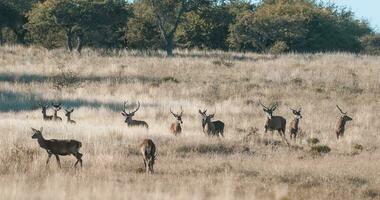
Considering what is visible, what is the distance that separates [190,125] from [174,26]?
29746 millimetres

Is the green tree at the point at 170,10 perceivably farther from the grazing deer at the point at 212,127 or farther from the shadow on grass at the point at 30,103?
the grazing deer at the point at 212,127

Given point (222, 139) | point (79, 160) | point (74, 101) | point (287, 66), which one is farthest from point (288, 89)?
point (79, 160)

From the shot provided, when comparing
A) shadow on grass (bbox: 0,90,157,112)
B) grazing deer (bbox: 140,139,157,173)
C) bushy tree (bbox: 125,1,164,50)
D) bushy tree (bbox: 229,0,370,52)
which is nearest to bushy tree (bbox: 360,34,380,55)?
bushy tree (bbox: 229,0,370,52)

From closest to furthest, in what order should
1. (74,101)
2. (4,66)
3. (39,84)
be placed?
(74,101) → (39,84) → (4,66)

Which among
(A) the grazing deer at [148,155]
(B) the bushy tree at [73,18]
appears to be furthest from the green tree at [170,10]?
(A) the grazing deer at [148,155]

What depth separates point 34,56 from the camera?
1799 inches

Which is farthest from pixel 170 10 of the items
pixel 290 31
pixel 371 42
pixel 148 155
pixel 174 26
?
pixel 148 155

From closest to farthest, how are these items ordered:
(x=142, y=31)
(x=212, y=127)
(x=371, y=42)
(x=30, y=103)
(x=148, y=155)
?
1. (x=148, y=155)
2. (x=212, y=127)
3. (x=30, y=103)
4. (x=142, y=31)
5. (x=371, y=42)

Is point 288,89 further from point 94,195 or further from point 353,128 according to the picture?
point 94,195

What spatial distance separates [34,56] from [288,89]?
17.8 m

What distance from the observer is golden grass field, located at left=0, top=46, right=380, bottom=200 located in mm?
13875

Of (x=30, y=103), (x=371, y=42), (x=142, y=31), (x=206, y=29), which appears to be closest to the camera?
(x=30, y=103)

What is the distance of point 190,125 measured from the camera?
82.4 ft

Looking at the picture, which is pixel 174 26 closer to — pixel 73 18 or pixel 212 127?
pixel 73 18
